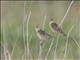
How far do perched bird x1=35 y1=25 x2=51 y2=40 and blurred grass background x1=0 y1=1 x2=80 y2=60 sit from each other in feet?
0.06

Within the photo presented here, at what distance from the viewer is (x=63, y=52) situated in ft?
5.50

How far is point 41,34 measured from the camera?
1.66 meters

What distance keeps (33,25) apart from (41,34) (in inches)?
2.9

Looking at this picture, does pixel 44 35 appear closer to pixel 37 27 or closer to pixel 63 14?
pixel 37 27

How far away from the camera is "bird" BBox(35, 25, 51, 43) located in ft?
5.45

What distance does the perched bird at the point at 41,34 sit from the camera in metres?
1.66

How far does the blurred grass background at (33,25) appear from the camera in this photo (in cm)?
167

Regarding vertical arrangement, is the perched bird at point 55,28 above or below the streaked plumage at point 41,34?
above

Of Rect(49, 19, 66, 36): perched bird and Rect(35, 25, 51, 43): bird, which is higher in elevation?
Rect(49, 19, 66, 36): perched bird

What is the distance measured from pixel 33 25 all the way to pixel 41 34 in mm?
73

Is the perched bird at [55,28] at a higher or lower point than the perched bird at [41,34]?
higher

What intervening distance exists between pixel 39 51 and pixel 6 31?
23 centimetres

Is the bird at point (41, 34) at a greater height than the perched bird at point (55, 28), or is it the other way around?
the perched bird at point (55, 28)

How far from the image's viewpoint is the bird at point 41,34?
1660mm
